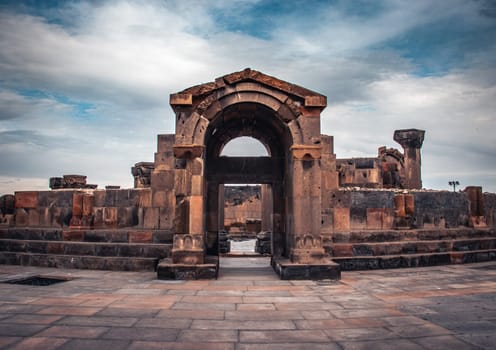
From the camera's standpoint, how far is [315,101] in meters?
8.42

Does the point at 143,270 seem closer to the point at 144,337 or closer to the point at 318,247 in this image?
the point at 318,247

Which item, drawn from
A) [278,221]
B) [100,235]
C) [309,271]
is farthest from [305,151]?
[100,235]

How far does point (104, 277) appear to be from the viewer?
26.2 ft

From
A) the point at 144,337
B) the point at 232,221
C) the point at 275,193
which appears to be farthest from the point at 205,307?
the point at 232,221

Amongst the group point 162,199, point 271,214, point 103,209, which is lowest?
point 271,214

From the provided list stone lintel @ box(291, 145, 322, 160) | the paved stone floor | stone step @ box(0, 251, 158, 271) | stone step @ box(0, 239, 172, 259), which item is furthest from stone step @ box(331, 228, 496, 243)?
stone step @ box(0, 251, 158, 271)

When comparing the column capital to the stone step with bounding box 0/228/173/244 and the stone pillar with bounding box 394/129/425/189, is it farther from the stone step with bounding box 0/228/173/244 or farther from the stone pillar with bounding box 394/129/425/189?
the stone step with bounding box 0/228/173/244

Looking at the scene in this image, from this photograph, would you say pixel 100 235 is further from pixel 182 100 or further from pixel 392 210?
pixel 392 210

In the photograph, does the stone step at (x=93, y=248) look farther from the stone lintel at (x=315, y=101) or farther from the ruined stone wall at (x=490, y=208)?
the ruined stone wall at (x=490, y=208)

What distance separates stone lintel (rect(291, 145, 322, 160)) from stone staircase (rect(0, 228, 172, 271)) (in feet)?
13.0

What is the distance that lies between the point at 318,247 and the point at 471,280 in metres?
3.11

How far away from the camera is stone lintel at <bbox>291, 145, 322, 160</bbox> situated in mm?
8258

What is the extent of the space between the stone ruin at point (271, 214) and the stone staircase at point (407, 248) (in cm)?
3

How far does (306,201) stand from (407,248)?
3559mm
